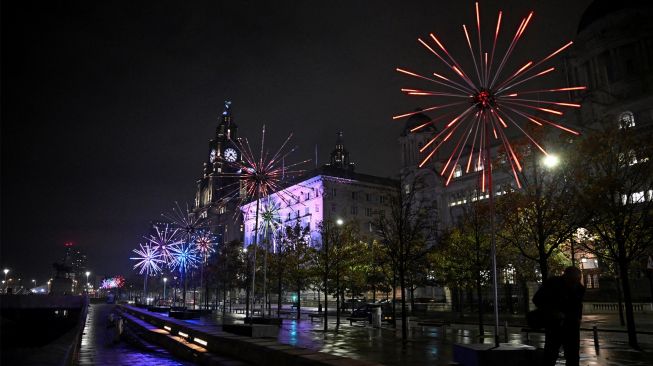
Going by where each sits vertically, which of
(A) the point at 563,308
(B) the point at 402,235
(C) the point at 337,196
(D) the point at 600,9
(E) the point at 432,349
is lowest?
(E) the point at 432,349

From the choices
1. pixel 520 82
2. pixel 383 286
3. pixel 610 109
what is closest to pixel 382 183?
pixel 610 109

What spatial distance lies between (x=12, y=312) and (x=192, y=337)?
2450 inches

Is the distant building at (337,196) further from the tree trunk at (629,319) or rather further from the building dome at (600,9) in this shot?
the tree trunk at (629,319)

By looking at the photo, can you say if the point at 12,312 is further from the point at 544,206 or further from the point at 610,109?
the point at 610,109

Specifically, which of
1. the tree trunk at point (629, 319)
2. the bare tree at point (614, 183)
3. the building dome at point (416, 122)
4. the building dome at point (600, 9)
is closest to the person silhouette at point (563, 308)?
the tree trunk at point (629, 319)

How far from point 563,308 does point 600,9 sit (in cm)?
9273

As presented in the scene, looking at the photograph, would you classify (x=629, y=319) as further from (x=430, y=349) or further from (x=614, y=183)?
(x=430, y=349)

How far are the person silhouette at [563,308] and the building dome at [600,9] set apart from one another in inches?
3520

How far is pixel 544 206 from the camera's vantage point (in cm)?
2408

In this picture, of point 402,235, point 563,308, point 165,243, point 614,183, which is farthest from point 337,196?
point 563,308

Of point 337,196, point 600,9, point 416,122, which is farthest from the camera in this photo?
point 337,196

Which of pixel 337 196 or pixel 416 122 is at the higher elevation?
pixel 416 122

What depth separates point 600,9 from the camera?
8556cm

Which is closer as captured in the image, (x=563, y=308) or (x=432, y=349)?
(x=563, y=308)
